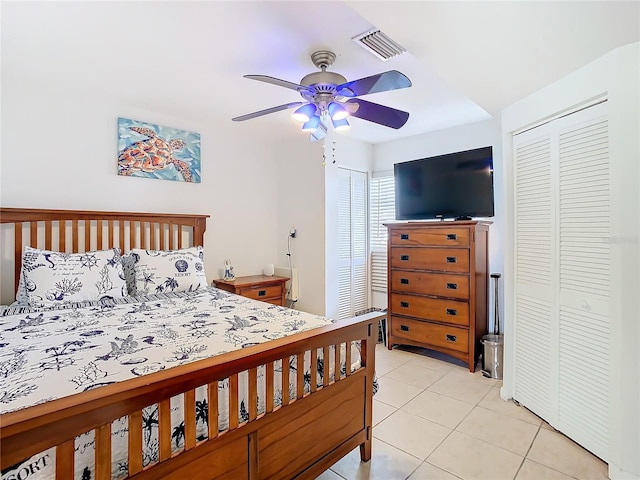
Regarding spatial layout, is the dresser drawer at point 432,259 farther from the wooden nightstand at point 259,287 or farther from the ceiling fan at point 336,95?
the ceiling fan at point 336,95

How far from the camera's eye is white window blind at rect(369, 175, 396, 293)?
4348 mm

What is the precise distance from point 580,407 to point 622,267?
839 millimetres

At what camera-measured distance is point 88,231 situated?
2775 mm

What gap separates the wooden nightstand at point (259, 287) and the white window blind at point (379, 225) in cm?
129

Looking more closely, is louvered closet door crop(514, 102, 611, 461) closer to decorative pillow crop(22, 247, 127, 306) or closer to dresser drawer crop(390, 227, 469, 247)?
dresser drawer crop(390, 227, 469, 247)

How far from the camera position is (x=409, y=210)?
3682 mm

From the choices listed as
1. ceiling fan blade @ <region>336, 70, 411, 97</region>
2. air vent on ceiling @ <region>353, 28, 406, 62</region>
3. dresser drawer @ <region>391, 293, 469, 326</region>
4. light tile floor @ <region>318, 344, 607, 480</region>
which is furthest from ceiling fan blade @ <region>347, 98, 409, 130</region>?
light tile floor @ <region>318, 344, 607, 480</region>

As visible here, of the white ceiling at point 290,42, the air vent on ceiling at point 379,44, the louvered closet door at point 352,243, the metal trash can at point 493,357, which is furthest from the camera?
the louvered closet door at point 352,243

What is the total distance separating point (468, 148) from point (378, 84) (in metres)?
2.19

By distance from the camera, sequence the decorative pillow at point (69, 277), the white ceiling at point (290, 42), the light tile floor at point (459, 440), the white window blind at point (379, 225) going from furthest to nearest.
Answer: the white window blind at point (379, 225) < the decorative pillow at point (69, 277) < the light tile floor at point (459, 440) < the white ceiling at point (290, 42)

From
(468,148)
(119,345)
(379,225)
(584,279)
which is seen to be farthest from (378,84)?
(379,225)

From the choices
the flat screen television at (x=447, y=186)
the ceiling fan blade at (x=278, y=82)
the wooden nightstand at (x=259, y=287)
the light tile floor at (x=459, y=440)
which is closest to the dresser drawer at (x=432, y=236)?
the flat screen television at (x=447, y=186)

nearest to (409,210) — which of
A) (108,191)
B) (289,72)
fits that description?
(289,72)

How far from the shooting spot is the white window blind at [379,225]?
4348 millimetres
